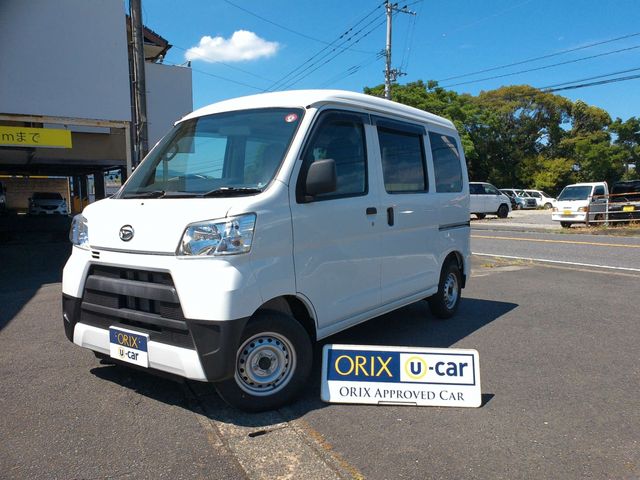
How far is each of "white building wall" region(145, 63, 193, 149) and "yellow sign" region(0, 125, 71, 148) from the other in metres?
4.98

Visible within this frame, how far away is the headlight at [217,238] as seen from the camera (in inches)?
119

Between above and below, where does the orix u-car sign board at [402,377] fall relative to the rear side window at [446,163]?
below

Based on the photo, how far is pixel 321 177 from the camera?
3379 millimetres

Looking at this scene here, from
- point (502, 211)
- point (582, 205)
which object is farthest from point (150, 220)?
point (502, 211)

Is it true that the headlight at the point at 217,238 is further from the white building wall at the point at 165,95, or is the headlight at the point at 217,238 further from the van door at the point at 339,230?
the white building wall at the point at 165,95

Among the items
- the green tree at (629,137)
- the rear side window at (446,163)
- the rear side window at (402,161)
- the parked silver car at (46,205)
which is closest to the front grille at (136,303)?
the rear side window at (402,161)

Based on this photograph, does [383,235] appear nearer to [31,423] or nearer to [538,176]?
[31,423]

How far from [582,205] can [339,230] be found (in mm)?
19590

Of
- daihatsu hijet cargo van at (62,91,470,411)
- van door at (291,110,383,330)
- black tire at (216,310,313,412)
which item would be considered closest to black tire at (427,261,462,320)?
daihatsu hijet cargo van at (62,91,470,411)

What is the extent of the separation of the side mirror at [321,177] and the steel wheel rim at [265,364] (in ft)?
3.38

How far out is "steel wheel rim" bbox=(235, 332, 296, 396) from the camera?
327 centimetres

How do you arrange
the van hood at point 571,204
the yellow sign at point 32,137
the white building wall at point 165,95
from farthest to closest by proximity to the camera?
the van hood at point 571,204 → the white building wall at point 165,95 → the yellow sign at point 32,137

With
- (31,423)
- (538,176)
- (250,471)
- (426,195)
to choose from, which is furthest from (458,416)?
(538,176)

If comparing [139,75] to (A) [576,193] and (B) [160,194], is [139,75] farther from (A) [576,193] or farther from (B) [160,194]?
(A) [576,193]
